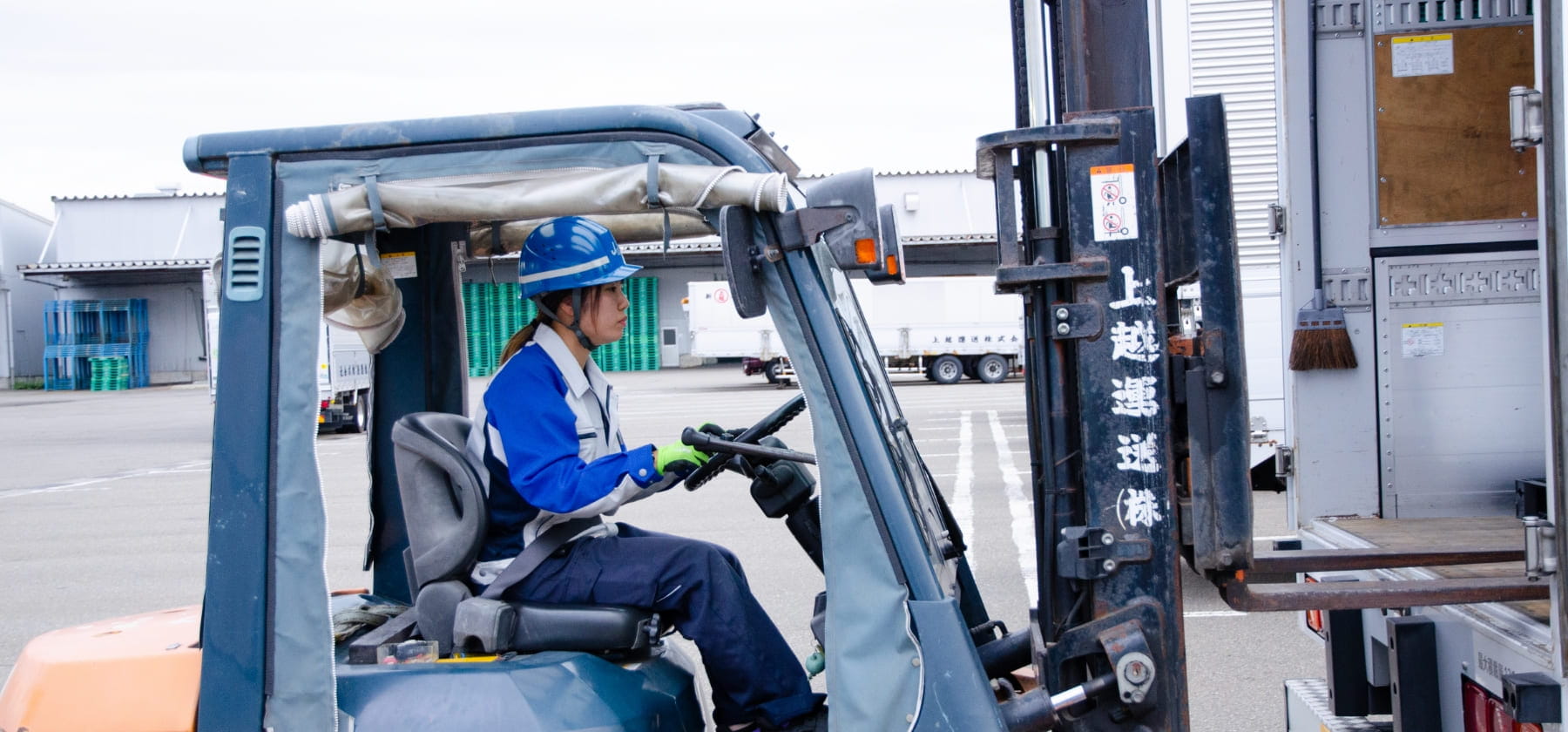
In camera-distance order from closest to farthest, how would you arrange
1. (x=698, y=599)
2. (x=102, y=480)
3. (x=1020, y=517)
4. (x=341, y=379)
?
1. (x=698, y=599)
2. (x=1020, y=517)
3. (x=102, y=480)
4. (x=341, y=379)

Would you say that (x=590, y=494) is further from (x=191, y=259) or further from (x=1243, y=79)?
(x=191, y=259)

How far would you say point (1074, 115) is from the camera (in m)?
2.66

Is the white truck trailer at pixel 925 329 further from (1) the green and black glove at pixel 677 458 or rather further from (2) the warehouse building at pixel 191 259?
(1) the green and black glove at pixel 677 458

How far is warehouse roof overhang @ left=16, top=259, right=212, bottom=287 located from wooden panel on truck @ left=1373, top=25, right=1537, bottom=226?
1355 inches

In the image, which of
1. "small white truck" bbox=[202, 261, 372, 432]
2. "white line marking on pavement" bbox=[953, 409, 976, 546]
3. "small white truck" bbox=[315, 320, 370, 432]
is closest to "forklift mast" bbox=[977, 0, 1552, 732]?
"white line marking on pavement" bbox=[953, 409, 976, 546]

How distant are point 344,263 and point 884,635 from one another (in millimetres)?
1696

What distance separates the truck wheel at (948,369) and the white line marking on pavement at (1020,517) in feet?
41.7

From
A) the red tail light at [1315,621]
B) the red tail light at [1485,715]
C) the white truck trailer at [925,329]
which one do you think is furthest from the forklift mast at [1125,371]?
the white truck trailer at [925,329]

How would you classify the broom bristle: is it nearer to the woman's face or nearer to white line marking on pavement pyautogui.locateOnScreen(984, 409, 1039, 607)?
white line marking on pavement pyautogui.locateOnScreen(984, 409, 1039, 607)

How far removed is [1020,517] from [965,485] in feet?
6.51

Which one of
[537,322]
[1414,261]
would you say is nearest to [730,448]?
[537,322]

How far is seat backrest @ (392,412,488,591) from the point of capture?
114 inches

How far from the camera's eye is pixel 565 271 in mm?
3037

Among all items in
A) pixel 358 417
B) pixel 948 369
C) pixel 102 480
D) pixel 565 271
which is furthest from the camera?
pixel 948 369
